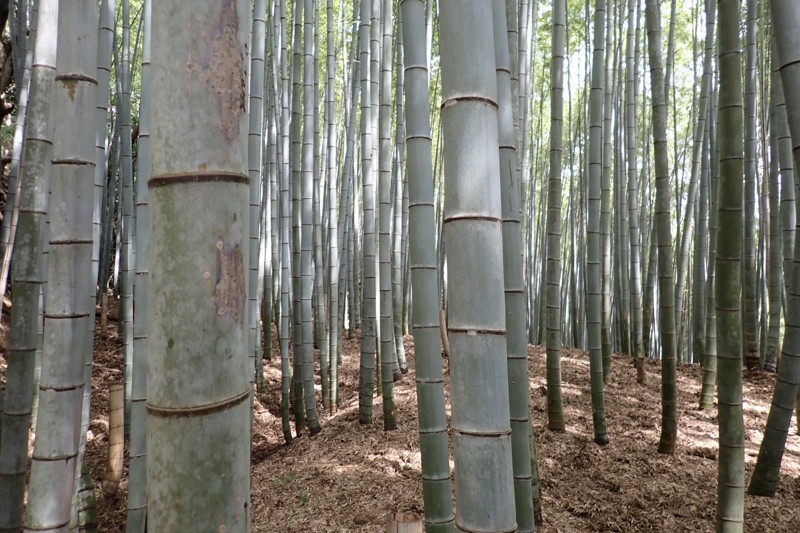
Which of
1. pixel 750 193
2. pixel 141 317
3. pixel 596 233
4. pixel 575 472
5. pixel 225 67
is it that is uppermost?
pixel 750 193

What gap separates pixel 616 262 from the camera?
574 centimetres

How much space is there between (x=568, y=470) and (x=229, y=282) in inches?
106

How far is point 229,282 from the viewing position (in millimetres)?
587

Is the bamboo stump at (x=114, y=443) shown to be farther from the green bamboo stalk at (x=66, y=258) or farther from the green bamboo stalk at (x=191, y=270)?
the green bamboo stalk at (x=191, y=270)

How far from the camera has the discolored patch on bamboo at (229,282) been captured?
1.90 ft

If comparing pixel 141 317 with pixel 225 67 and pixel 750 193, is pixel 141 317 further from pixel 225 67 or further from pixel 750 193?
pixel 750 193

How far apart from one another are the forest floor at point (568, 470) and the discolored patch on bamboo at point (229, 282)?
2.09 metres

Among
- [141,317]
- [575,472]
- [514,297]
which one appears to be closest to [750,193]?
[575,472]

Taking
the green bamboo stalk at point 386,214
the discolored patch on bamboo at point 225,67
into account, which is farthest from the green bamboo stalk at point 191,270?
the green bamboo stalk at point 386,214

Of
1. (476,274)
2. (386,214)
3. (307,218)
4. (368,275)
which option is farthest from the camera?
(368,275)

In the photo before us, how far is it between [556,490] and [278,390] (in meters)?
3.15

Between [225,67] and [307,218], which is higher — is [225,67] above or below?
below

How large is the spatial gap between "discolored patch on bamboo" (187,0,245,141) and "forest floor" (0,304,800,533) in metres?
2.20

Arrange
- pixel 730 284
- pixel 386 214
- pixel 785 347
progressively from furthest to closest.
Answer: pixel 386 214 < pixel 785 347 < pixel 730 284
